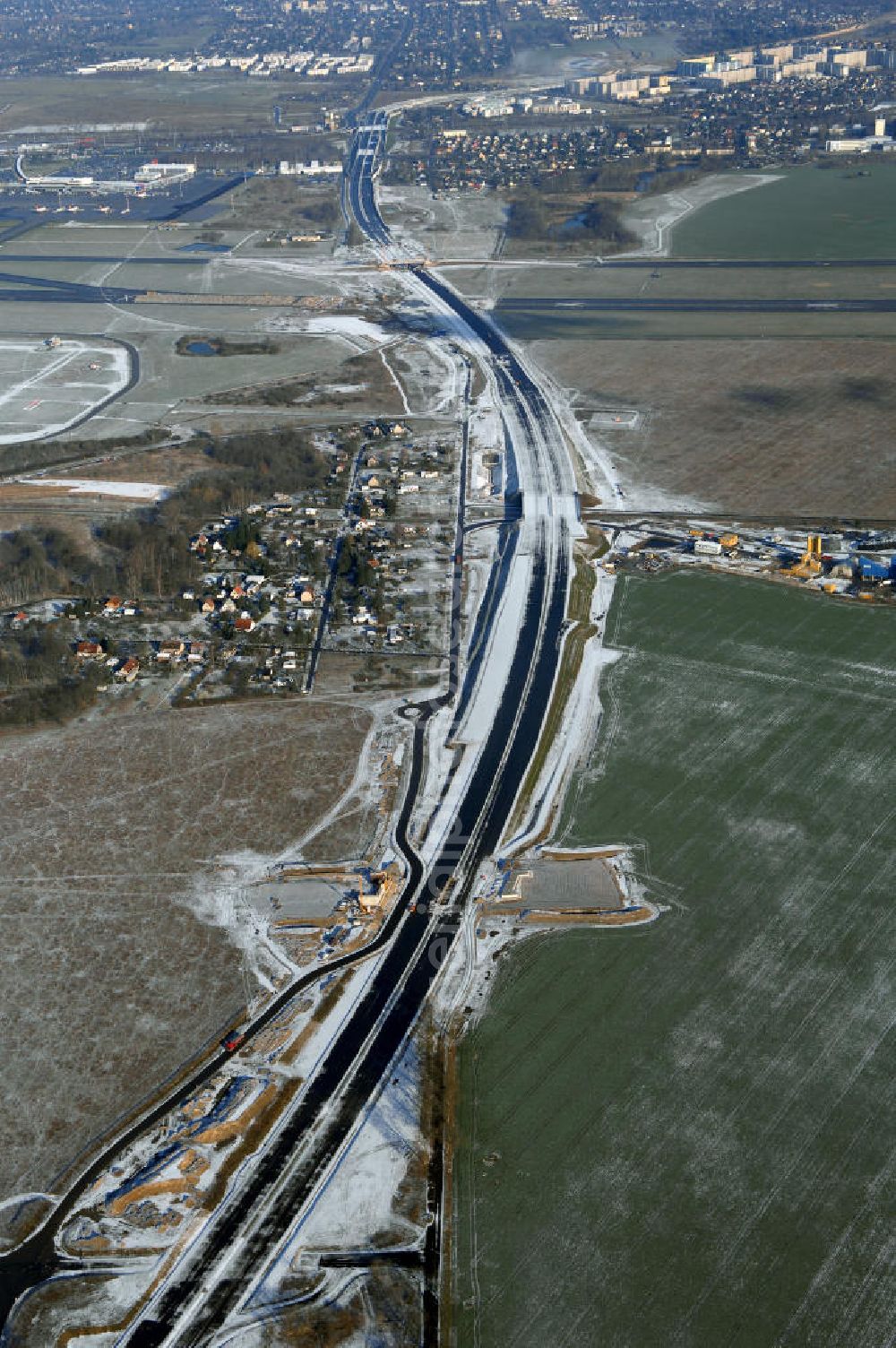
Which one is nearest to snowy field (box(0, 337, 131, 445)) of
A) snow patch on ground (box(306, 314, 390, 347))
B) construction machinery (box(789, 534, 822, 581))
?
snow patch on ground (box(306, 314, 390, 347))

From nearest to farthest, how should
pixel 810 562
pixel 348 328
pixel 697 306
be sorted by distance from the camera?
pixel 810 562
pixel 348 328
pixel 697 306

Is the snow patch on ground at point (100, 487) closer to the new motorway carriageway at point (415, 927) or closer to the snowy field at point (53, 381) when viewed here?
the snowy field at point (53, 381)

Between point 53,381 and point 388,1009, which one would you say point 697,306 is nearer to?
point 53,381

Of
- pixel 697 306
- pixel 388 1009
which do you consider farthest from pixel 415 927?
pixel 697 306

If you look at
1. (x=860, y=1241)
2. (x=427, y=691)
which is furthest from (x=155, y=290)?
(x=860, y=1241)

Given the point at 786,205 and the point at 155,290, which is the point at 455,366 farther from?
the point at 786,205

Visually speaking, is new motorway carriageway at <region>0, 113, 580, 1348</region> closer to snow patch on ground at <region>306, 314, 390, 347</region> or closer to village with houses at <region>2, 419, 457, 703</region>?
village with houses at <region>2, 419, 457, 703</region>

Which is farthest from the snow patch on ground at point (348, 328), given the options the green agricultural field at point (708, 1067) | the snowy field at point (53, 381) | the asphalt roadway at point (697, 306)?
the green agricultural field at point (708, 1067)
